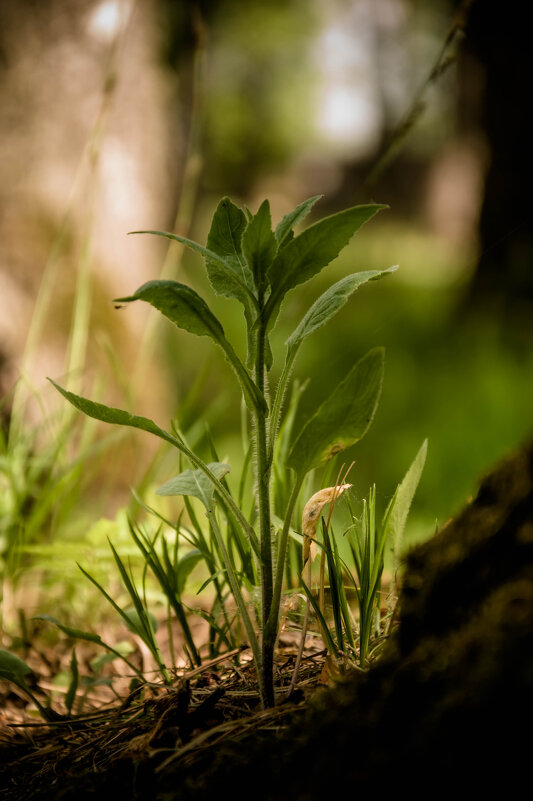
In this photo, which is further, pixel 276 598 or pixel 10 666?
pixel 10 666

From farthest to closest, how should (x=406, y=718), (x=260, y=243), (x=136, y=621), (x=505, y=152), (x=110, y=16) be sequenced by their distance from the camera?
(x=505, y=152) < (x=110, y=16) < (x=136, y=621) < (x=260, y=243) < (x=406, y=718)

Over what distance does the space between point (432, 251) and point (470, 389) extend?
169 inches

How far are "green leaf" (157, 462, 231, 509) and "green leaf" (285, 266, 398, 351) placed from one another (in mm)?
165

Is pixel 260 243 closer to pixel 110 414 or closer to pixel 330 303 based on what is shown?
pixel 330 303

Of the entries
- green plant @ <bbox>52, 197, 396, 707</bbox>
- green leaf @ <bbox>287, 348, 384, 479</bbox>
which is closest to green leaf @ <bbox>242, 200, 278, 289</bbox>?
green plant @ <bbox>52, 197, 396, 707</bbox>

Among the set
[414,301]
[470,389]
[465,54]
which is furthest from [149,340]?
[465,54]

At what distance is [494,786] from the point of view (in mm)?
350

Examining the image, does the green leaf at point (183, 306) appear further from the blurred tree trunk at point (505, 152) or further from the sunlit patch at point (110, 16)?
the blurred tree trunk at point (505, 152)

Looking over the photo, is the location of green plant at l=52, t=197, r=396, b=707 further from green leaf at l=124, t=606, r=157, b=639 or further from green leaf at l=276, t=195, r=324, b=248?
green leaf at l=124, t=606, r=157, b=639

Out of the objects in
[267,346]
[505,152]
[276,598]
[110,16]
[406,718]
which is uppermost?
[505,152]

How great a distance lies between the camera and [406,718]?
1.42 feet

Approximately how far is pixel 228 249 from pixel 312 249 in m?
0.11

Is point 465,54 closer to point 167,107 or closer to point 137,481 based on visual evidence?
point 167,107

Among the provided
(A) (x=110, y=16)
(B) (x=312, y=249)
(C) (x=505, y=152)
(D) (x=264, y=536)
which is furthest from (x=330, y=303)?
(C) (x=505, y=152)
